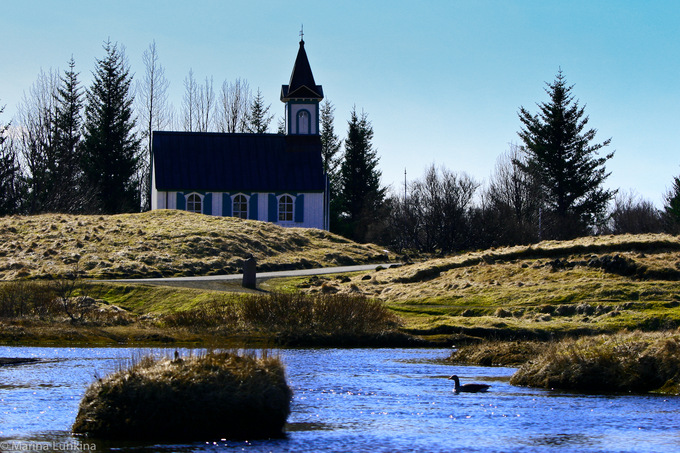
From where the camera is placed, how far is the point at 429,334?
34.2 metres

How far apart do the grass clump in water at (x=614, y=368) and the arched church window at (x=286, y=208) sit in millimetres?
53356

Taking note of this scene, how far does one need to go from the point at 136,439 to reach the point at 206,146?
62.6 m

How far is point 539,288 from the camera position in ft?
134

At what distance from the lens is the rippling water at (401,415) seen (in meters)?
14.9

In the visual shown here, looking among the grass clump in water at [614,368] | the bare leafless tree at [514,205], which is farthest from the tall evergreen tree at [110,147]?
the grass clump in water at [614,368]

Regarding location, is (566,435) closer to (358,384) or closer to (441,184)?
(358,384)

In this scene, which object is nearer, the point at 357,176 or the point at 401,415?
the point at 401,415

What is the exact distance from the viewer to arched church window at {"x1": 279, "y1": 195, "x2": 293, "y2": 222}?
247ft

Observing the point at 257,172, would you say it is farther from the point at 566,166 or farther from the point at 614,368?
the point at 614,368

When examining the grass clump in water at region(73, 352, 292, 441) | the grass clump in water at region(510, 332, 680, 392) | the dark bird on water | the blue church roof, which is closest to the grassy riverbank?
the grass clump in water at region(510, 332, 680, 392)

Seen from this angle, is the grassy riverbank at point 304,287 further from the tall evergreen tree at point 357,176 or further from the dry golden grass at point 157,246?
the tall evergreen tree at point 357,176

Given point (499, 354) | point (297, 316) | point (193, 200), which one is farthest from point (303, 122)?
point (499, 354)

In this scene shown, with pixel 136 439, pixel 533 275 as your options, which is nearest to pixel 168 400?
pixel 136 439

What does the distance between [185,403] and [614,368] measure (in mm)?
11090
